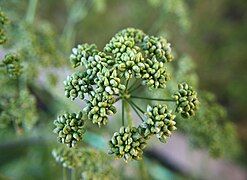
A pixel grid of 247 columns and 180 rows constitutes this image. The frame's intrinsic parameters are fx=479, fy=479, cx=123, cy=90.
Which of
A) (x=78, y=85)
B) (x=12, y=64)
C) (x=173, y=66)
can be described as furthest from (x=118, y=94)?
(x=173, y=66)

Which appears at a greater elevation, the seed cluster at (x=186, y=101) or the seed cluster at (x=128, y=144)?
the seed cluster at (x=186, y=101)

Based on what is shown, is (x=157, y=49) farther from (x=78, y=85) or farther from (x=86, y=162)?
(x=86, y=162)

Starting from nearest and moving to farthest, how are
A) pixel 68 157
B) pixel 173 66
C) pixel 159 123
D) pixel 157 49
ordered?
pixel 159 123
pixel 157 49
pixel 68 157
pixel 173 66

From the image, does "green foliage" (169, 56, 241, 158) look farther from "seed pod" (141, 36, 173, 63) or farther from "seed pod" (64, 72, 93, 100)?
"seed pod" (64, 72, 93, 100)

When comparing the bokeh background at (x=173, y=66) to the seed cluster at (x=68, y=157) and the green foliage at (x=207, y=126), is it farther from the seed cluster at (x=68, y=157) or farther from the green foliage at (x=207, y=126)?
the seed cluster at (x=68, y=157)

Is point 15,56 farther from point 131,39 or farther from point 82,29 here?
point 82,29

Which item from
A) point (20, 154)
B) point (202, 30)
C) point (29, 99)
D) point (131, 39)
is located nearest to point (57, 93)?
point (20, 154)

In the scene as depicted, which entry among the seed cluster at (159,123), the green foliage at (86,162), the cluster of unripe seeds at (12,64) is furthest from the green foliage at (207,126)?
the cluster of unripe seeds at (12,64)
